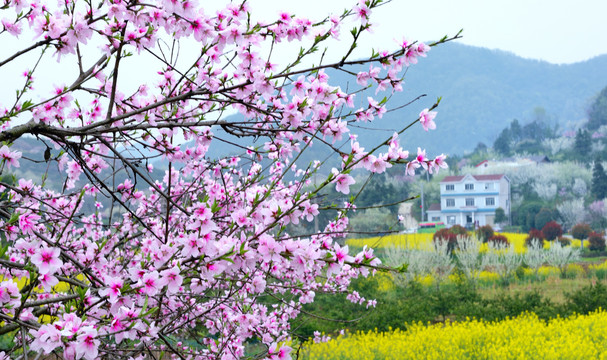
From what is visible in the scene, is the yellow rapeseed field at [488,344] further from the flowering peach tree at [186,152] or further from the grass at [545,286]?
the grass at [545,286]

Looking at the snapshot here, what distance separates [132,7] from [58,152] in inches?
59.1

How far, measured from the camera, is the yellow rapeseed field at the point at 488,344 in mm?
6352

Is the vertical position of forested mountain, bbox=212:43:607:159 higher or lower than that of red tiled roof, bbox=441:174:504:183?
higher

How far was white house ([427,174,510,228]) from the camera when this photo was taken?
43.0 metres

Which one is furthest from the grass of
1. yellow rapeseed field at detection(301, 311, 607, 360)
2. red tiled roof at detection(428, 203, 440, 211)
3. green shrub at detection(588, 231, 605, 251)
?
red tiled roof at detection(428, 203, 440, 211)

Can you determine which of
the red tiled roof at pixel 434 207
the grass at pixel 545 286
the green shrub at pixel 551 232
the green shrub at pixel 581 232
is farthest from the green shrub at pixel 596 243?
the red tiled roof at pixel 434 207

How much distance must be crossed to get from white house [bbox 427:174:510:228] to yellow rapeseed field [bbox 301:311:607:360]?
3591cm

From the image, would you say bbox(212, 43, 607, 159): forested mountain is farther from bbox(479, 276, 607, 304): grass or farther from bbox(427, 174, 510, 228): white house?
bbox(479, 276, 607, 304): grass

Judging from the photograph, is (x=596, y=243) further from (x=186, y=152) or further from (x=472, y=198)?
(x=186, y=152)

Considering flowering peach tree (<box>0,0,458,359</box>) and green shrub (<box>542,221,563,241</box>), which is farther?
green shrub (<box>542,221,563,241</box>)

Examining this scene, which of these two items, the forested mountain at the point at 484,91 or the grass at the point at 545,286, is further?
the forested mountain at the point at 484,91

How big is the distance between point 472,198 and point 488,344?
38.8m

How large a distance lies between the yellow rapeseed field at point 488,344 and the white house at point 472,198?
35.9 meters

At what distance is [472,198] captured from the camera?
43.8 m
